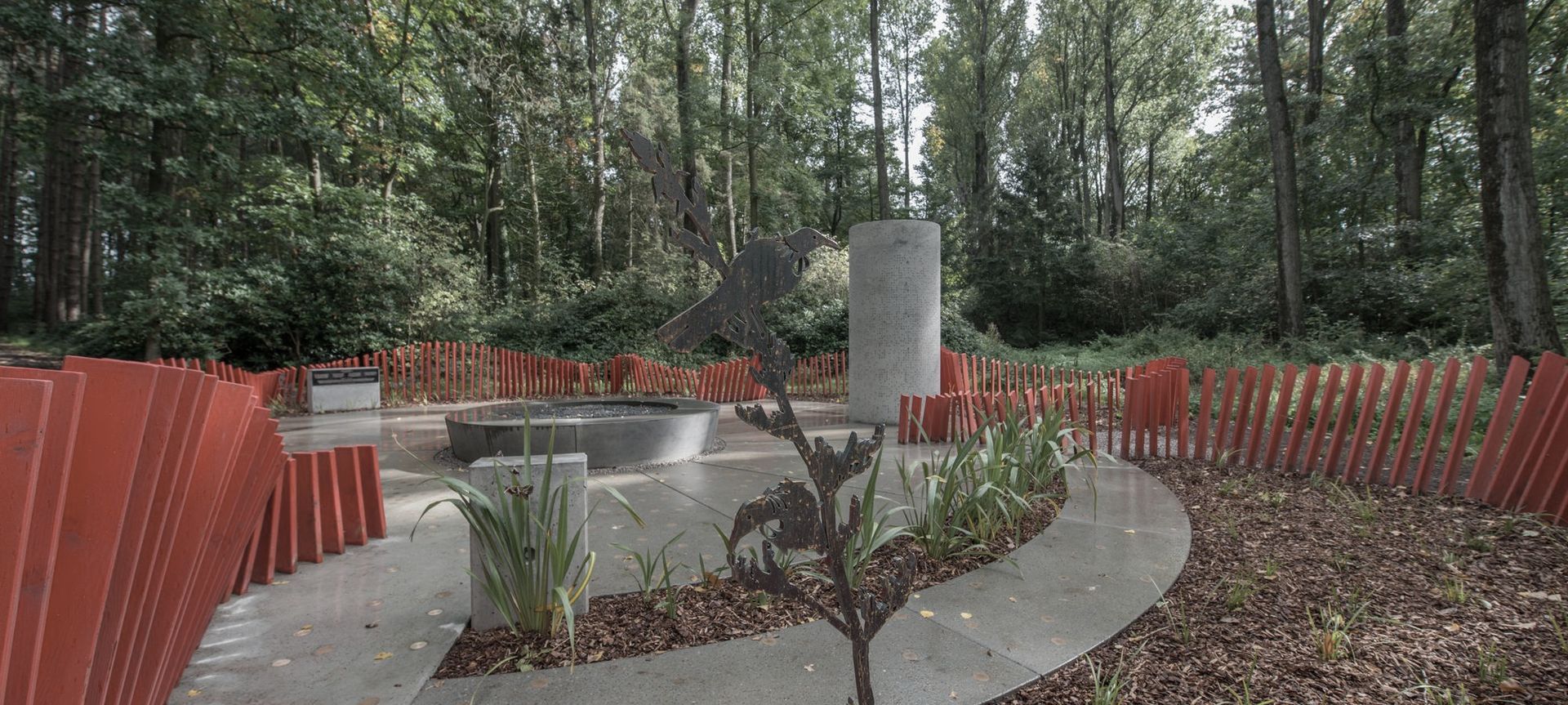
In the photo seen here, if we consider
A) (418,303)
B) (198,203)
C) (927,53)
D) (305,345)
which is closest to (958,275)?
(927,53)

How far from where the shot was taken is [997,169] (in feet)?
85.8

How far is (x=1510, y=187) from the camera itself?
22.6 feet

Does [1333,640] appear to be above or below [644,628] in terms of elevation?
above

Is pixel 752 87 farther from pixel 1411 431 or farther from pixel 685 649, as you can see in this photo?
pixel 685 649

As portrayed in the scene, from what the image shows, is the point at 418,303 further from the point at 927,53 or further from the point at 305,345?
the point at 927,53

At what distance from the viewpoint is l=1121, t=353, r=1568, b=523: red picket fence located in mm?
3670

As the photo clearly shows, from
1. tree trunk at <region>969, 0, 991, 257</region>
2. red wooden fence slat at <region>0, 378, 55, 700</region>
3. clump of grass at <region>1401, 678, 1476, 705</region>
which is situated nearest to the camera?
red wooden fence slat at <region>0, 378, 55, 700</region>

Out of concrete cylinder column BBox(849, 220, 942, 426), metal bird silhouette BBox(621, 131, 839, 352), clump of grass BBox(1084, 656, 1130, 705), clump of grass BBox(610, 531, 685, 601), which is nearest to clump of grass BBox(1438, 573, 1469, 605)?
clump of grass BBox(1084, 656, 1130, 705)

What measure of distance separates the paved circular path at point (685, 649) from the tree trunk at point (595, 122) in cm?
1658

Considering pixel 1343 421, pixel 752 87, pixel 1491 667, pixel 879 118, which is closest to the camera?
pixel 1491 667

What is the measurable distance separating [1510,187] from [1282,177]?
7268 mm

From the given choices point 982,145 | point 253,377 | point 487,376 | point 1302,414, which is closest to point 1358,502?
point 1302,414

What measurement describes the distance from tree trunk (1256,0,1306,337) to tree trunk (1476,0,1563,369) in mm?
6778

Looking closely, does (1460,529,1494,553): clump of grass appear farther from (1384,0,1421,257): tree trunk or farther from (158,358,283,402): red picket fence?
(1384,0,1421,257): tree trunk
